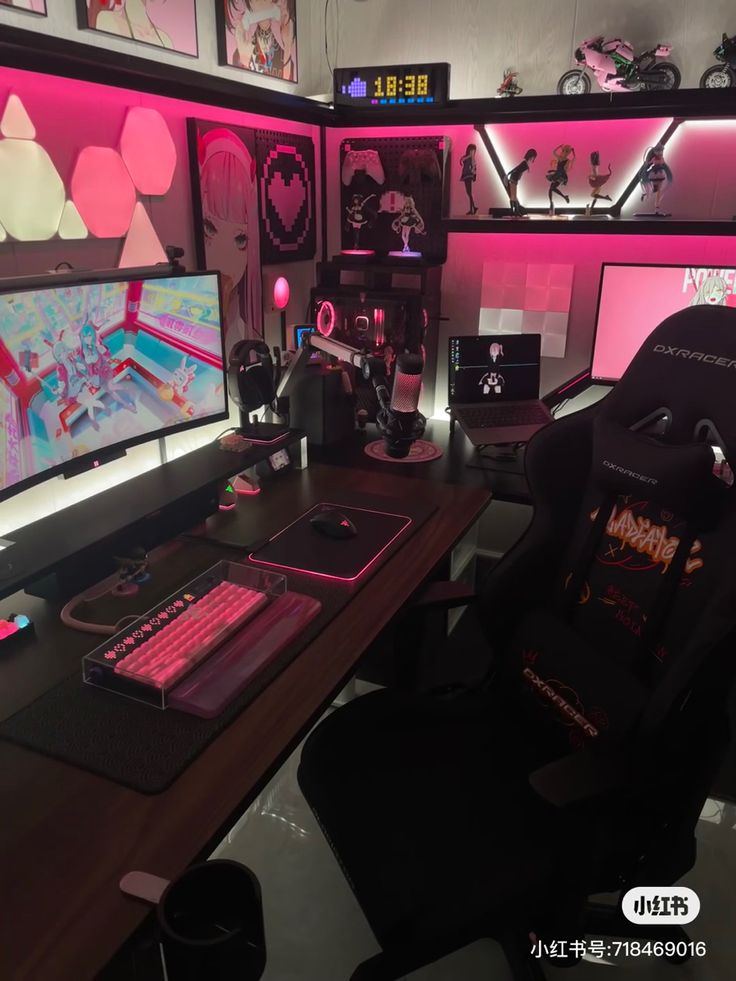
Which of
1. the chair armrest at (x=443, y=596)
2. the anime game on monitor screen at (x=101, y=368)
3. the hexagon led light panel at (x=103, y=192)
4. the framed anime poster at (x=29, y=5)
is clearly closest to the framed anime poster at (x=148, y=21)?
the framed anime poster at (x=29, y=5)

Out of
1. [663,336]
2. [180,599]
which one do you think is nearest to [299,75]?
[663,336]

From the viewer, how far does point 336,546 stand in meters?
1.58

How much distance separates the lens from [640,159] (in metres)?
2.23

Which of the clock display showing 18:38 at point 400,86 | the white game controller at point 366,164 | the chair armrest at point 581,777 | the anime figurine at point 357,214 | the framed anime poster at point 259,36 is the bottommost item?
the chair armrest at point 581,777

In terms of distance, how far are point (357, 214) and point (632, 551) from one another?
5.64 feet

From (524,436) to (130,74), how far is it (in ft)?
4.60

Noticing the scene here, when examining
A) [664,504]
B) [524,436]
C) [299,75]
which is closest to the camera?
[664,504]

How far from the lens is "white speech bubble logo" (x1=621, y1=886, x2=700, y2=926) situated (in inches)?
56.6

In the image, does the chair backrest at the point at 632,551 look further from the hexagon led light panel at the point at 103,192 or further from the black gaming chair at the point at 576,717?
the hexagon led light panel at the point at 103,192

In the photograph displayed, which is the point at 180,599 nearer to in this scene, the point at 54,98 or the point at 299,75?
the point at 54,98

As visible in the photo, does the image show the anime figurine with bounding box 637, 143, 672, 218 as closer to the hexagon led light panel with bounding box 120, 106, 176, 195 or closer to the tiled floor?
the hexagon led light panel with bounding box 120, 106, 176, 195

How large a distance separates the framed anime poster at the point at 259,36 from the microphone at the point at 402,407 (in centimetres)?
103

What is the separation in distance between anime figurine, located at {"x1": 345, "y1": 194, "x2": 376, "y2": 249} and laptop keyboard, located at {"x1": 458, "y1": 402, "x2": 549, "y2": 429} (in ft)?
2.65

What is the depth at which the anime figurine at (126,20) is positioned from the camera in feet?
5.26
